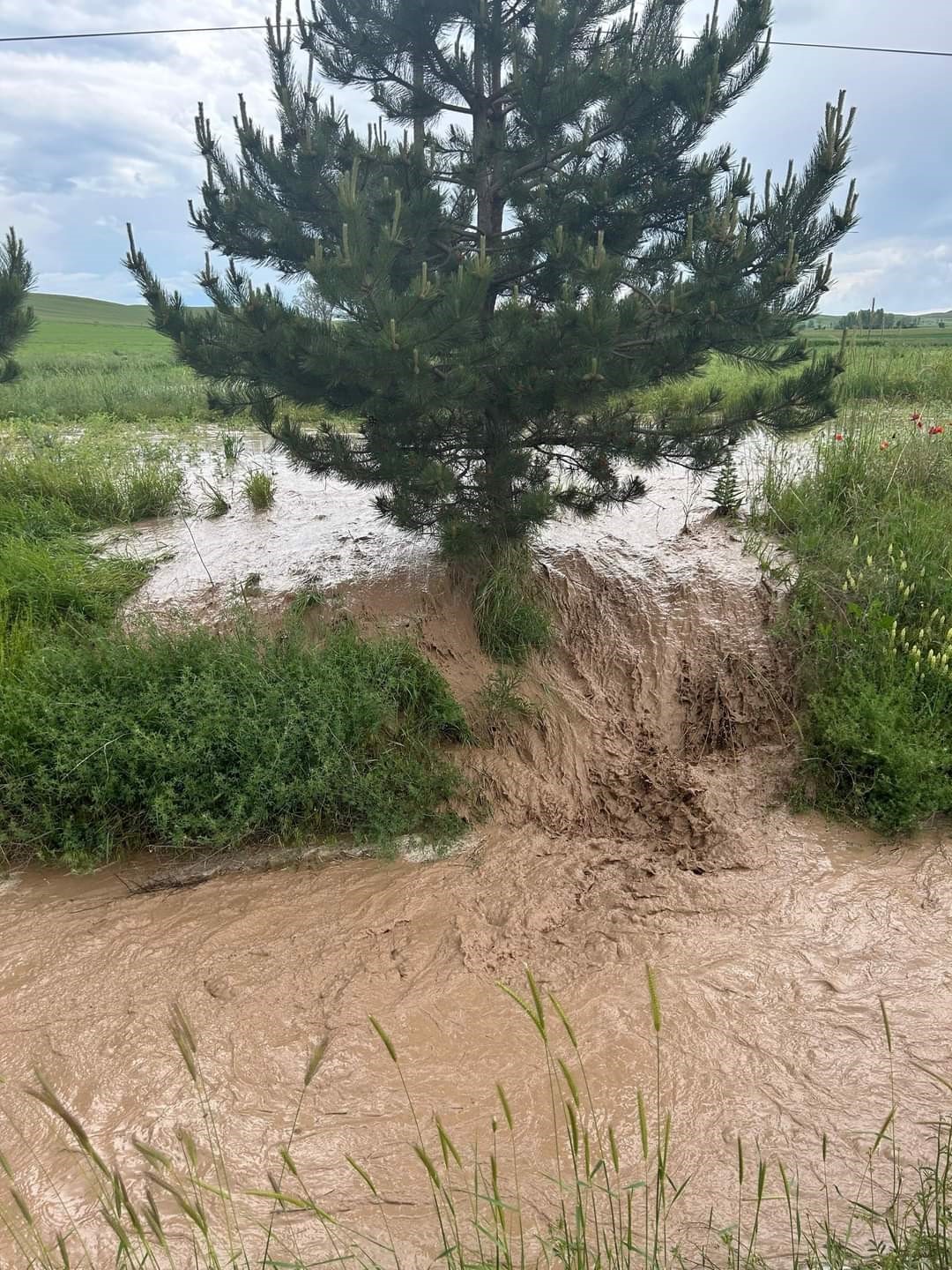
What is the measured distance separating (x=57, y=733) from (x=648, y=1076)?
10.5ft

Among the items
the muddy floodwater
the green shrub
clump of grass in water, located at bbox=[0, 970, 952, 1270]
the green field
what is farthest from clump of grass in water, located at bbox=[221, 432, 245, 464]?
clump of grass in water, located at bbox=[0, 970, 952, 1270]

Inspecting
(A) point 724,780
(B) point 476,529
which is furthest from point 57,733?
(A) point 724,780

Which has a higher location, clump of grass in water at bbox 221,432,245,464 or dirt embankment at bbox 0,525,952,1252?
clump of grass in water at bbox 221,432,245,464

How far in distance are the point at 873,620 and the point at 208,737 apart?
394cm

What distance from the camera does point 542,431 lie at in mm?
5414

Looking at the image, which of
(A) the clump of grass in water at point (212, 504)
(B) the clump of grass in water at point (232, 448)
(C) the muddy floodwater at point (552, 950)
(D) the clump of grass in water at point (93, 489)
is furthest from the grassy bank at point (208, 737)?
(B) the clump of grass in water at point (232, 448)

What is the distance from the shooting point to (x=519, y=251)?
5.35 meters

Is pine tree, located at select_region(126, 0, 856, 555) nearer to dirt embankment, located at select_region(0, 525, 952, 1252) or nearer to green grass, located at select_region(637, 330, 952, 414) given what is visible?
dirt embankment, located at select_region(0, 525, 952, 1252)

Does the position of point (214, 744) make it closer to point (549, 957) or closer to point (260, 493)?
point (549, 957)

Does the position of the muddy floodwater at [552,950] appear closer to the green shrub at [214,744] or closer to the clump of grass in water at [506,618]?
the clump of grass in water at [506,618]

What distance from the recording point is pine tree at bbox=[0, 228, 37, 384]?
17.8 ft

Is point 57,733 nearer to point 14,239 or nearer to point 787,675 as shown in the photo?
point 14,239

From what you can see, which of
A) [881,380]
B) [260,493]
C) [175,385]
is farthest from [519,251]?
[175,385]

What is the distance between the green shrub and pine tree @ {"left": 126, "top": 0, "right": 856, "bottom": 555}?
1131mm
